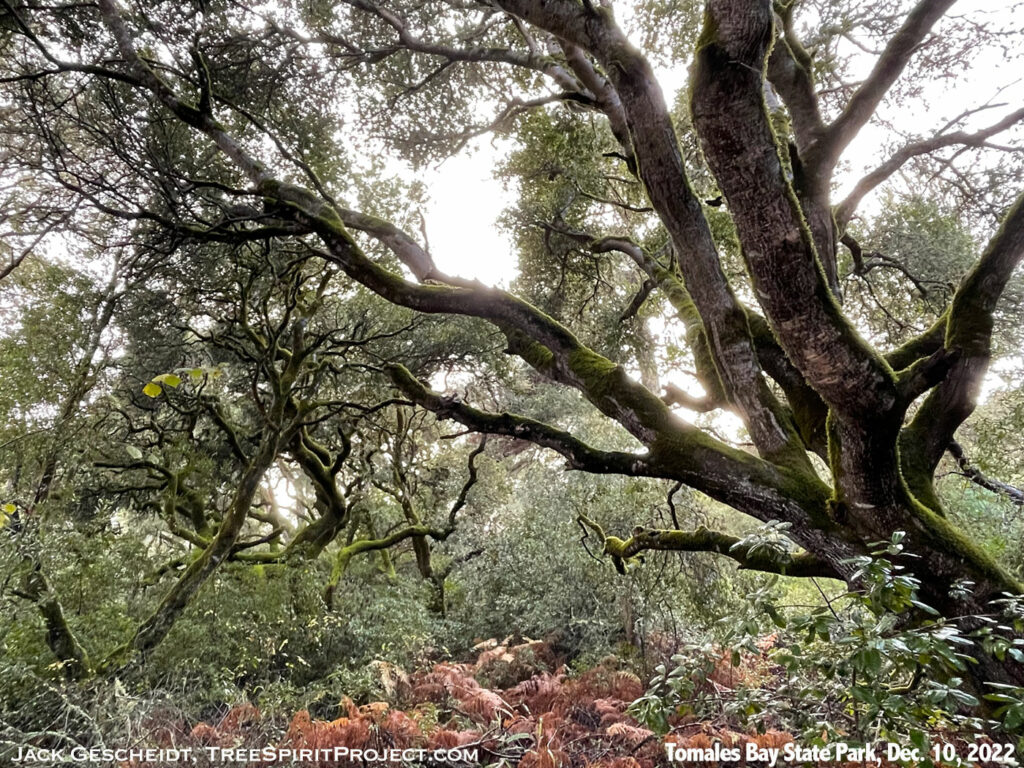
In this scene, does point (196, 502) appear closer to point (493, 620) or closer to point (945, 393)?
point (493, 620)

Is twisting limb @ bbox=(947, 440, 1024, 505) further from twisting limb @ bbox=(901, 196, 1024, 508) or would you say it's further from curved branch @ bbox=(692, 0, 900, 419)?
curved branch @ bbox=(692, 0, 900, 419)

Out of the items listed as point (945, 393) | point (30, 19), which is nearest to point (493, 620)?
point (945, 393)

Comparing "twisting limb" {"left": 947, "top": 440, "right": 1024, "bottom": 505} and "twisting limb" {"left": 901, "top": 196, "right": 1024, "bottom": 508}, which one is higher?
"twisting limb" {"left": 901, "top": 196, "right": 1024, "bottom": 508}

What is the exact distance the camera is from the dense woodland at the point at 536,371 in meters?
2.67

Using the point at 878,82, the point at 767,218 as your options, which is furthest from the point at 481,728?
the point at 878,82

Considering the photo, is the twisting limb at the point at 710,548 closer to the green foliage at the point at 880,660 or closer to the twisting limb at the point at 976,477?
the green foliage at the point at 880,660

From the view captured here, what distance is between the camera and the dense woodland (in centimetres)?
267

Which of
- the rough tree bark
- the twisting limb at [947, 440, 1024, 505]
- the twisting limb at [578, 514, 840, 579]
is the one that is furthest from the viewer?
the twisting limb at [947, 440, 1024, 505]

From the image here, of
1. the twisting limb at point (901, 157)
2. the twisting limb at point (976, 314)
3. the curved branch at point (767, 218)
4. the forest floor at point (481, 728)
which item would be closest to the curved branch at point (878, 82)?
the twisting limb at point (901, 157)

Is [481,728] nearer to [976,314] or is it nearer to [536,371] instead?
[536,371]

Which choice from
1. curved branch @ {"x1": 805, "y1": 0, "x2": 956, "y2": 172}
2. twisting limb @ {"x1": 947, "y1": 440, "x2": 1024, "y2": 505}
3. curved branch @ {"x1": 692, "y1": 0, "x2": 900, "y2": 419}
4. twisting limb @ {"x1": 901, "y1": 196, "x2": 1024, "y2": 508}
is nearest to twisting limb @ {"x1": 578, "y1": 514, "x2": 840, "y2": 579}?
curved branch @ {"x1": 692, "y1": 0, "x2": 900, "y2": 419}

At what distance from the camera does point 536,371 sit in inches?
245

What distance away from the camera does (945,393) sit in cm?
302

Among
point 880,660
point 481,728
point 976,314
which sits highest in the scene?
point 976,314
